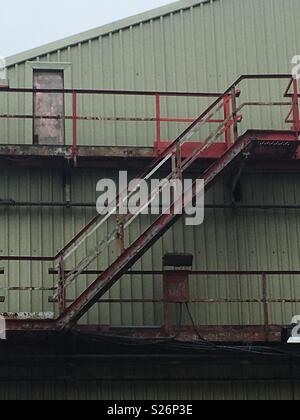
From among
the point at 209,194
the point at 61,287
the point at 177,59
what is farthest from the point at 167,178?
the point at 177,59

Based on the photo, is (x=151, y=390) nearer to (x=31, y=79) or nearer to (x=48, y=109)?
(x=48, y=109)

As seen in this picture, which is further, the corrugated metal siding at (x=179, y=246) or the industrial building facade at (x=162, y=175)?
the corrugated metal siding at (x=179, y=246)

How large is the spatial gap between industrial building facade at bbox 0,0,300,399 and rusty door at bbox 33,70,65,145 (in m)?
0.03

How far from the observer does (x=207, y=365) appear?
1997 centimetres

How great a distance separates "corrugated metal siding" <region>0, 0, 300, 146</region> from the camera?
69.8 feet

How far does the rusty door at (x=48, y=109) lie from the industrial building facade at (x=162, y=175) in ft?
0.10

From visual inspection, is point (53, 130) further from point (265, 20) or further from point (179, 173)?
point (265, 20)

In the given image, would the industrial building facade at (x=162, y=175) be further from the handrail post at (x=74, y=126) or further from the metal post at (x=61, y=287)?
the metal post at (x=61, y=287)

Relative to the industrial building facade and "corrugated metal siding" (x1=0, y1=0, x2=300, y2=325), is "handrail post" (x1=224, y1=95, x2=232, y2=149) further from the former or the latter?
"corrugated metal siding" (x1=0, y1=0, x2=300, y2=325)

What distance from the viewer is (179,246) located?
818 inches

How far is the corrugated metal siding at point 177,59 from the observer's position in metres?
21.3

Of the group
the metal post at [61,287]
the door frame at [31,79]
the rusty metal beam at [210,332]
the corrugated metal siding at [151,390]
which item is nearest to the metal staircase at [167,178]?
the metal post at [61,287]
